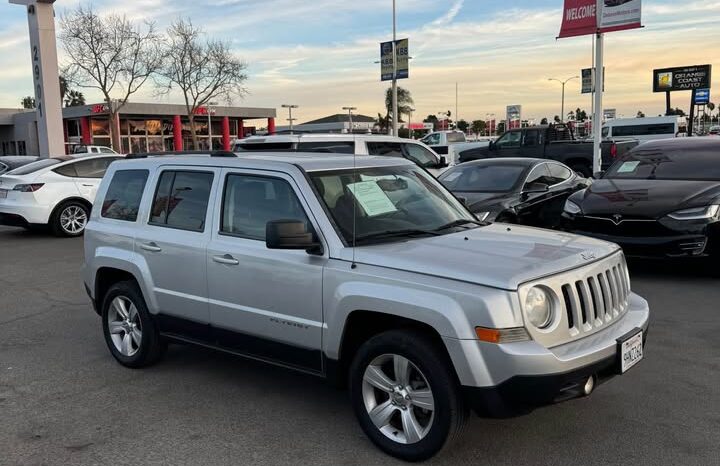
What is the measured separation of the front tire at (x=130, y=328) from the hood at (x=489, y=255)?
6.99 feet

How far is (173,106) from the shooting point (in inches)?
2162

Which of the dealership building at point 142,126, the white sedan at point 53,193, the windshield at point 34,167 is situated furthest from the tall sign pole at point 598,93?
the dealership building at point 142,126

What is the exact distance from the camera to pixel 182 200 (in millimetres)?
4859

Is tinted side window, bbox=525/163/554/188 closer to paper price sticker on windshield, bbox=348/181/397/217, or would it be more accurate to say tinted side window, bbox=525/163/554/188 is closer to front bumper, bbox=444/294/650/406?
paper price sticker on windshield, bbox=348/181/397/217

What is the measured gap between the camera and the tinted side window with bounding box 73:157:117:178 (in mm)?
13215

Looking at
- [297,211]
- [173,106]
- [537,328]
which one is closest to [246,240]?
[297,211]

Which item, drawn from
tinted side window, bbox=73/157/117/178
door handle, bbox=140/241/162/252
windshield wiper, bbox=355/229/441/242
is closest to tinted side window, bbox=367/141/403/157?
tinted side window, bbox=73/157/117/178

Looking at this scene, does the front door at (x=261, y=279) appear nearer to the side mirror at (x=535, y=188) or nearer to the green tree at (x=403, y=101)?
the side mirror at (x=535, y=188)

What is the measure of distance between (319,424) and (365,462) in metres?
0.60

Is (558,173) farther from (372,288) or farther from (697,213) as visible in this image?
(372,288)

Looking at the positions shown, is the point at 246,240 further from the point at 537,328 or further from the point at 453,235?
the point at 537,328

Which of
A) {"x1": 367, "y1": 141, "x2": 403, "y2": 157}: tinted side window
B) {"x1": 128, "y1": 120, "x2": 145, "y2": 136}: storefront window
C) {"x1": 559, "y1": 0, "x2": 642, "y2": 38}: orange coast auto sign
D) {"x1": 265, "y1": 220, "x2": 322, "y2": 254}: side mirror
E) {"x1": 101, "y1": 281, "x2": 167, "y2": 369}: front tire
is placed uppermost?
{"x1": 559, "y1": 0, "x2": 642, "y2": 38}: orange coast auto sign

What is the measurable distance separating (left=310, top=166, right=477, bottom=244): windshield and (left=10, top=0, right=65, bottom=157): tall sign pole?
73.2 feet

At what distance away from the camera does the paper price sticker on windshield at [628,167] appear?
9.38 meters
